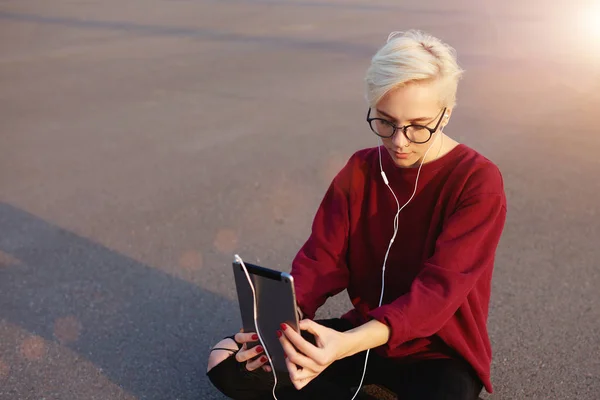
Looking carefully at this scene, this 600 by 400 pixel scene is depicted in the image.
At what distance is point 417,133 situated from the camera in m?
2.13

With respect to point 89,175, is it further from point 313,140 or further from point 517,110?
point 517,110

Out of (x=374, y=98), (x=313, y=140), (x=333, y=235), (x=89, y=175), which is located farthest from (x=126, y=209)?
(x=374, y=98)

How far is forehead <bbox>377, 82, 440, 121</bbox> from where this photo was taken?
6.69 feet

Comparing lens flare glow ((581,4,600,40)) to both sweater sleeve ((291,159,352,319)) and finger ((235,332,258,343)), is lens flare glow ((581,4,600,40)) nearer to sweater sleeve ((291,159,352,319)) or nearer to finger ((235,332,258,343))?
sweater sleeve ((291,159,352,319))

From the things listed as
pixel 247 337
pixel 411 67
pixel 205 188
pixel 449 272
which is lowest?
pixel 205 188

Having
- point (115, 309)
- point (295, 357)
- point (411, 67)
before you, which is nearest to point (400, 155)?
point (411, 67)

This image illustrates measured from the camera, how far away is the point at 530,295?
3506 mm

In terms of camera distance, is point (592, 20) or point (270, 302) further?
point (592, 20)

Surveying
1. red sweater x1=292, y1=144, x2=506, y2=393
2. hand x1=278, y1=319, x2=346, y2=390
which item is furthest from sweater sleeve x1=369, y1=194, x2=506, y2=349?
hand x1=278, y1=319, x2=346, y2=390

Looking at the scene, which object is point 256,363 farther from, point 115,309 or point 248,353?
point 115,309

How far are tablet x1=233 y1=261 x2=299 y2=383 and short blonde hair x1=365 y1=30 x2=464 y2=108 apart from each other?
2.05 feet

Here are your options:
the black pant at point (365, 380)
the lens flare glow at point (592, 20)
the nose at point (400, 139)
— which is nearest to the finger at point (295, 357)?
the black pant at point (365, 380)

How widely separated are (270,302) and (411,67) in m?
0.78

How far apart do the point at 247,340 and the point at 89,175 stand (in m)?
3.20
